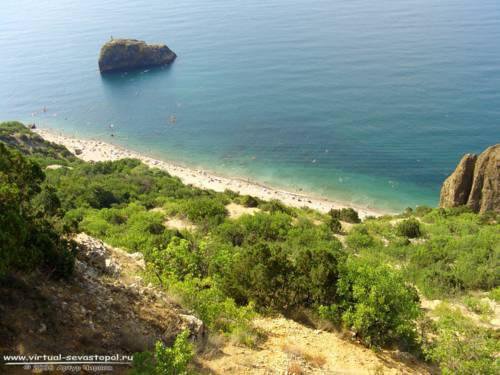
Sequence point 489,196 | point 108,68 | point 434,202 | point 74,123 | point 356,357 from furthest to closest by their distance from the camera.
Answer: point 108,68, point 74,123, point 434,202, point 489,196, point 356,357

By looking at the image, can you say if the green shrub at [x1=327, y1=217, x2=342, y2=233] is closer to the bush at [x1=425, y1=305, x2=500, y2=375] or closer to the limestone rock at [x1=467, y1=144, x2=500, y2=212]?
the limestone rock at [x1=467, y1=144, x2=500, y2=212]

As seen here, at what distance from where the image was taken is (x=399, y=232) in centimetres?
3281

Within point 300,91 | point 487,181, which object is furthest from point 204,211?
point 300,91

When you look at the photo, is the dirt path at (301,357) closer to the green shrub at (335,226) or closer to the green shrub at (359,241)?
the green shrub at (359,241)

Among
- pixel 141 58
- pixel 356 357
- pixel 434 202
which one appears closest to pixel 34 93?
pixel 141 58

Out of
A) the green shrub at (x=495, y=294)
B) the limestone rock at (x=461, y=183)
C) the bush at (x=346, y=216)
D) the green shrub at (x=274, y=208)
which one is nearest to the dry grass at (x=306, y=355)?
the green shrub at (x=495, y=294)

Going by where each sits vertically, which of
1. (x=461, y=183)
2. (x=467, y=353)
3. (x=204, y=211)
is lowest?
(x=204, y=211)

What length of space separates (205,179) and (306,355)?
47235 mm

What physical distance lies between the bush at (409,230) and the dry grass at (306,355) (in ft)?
73.4

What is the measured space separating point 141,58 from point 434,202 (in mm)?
87897

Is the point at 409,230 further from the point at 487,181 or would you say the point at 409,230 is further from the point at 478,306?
the point at 478,306

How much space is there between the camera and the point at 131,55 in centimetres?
10850

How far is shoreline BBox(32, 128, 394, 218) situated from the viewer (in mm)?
51259

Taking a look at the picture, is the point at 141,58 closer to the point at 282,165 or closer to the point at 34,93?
the point at 34,93
